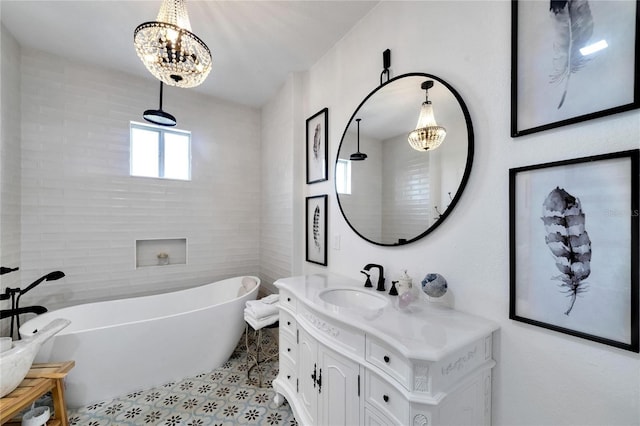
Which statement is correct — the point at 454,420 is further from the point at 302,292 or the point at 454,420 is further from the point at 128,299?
the point at 128,299

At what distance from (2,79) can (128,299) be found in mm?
2084

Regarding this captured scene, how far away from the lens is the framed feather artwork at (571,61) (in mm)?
846

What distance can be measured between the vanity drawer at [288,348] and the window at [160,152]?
2274 mm

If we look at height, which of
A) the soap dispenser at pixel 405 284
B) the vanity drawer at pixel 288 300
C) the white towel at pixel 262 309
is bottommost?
the white towel at pixel 262 309

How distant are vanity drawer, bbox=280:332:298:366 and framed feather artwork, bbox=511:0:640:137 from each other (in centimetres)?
170

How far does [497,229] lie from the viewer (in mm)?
1164

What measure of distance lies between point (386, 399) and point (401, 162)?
1.25m

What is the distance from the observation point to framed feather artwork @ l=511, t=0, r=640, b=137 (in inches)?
33.3

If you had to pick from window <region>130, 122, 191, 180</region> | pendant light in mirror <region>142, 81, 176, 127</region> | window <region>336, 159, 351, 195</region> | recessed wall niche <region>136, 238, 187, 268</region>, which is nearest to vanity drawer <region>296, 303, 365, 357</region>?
window <region>336, 159, 351, 195</region>

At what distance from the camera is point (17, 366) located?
51.6 inches

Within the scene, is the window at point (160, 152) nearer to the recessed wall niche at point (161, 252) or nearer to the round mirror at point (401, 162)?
the recessed wall niche at point (161, 252)

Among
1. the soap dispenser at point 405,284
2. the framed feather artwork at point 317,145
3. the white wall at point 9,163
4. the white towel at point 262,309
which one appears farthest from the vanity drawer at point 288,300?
the white wall at point 9,163

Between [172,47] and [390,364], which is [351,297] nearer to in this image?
[390,364]

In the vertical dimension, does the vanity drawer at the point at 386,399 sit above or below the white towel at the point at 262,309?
above
